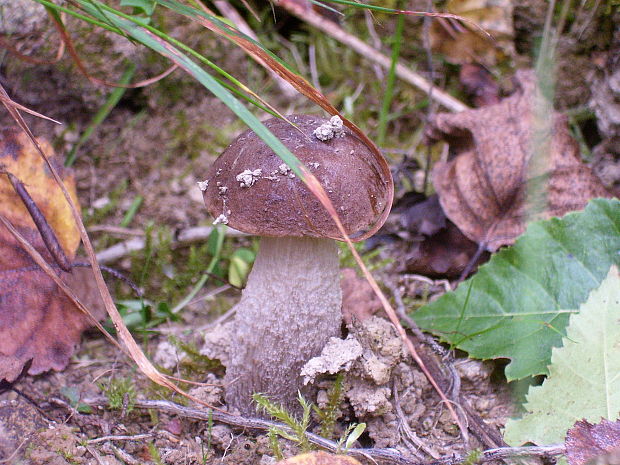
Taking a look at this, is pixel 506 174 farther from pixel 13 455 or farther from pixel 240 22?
pixel 13 455

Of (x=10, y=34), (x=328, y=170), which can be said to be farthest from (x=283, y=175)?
(x=10, y=34)

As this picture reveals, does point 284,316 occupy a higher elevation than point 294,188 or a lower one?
lower

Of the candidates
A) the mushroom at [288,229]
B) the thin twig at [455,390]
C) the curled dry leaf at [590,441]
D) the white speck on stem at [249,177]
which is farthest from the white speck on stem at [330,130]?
the curled dry leaf at [590,441]

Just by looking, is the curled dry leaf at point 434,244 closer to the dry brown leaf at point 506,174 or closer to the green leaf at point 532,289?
the dry brown leaf at point 506,174

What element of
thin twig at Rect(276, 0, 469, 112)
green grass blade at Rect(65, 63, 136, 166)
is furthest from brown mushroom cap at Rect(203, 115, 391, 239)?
thin twig at Rect(276, 0, 469, 112)

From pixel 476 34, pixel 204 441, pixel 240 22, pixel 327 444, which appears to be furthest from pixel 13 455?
pixel 476 34

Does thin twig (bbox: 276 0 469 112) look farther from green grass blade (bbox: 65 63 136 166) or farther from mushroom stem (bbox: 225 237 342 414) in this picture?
mushroom stem (bbox: 225 237 342 414)

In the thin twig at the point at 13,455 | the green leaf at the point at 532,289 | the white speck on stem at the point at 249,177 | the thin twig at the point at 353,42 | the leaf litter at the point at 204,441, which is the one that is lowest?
the leaf litter at the point at 204,441
